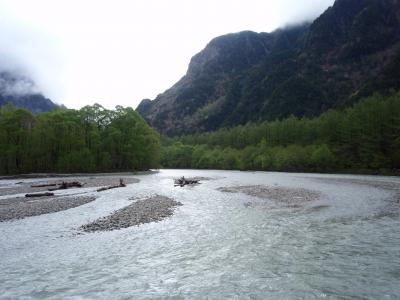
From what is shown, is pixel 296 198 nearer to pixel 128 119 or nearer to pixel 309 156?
Answer: pixel 309 156

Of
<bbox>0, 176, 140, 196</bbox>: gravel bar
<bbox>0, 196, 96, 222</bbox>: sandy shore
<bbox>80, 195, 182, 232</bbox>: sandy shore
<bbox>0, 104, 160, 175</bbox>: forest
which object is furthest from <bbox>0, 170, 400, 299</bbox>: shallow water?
<bbox>0, 104, 160, 175</bbox>: forest

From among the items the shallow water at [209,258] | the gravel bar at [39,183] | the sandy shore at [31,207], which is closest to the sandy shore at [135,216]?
the shallow water at [209,258]

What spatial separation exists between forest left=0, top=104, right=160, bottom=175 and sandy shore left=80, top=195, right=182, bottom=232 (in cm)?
7148

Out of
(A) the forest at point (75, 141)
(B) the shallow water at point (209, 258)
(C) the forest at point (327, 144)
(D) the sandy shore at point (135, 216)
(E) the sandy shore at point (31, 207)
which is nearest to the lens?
(B) the shallow water at point (209, 258)

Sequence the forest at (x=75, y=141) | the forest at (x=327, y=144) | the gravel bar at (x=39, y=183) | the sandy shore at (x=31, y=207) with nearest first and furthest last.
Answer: the sandy shore at (x=31, y=207) → the gravel bar at (x=39, y=183) → the forest at (x=327, y=144) → the forest at (x=75, y=141)

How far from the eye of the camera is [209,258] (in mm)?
16828

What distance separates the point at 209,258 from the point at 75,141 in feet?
312

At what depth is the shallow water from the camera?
42.0 feet

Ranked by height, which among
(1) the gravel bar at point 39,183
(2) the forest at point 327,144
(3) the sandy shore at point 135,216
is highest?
(2) the forest at point 327,144

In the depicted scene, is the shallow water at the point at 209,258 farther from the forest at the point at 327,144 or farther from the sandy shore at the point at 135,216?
the forest at the point at 327,144

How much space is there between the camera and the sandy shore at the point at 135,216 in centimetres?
2455

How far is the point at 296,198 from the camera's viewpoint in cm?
4009

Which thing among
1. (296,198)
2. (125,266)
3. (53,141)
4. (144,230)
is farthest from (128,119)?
(125,266)

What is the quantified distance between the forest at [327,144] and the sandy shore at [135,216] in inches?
2874
